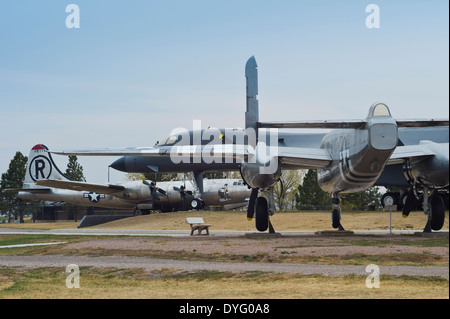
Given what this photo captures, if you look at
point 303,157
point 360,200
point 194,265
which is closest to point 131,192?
point 360,200

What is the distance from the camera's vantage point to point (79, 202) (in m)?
57.6

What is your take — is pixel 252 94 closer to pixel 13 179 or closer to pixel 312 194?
pixel 312 194

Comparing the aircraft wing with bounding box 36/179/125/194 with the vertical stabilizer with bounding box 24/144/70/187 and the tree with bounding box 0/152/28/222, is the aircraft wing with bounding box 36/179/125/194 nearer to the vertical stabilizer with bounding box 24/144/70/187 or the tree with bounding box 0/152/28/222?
the vertical stabilizer with bounding box 24/144/70/187

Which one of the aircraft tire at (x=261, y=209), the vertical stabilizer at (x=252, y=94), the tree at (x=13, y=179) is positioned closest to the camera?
the vertical stabilizer at (x=252, y=94)

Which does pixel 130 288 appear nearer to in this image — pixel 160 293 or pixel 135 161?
pixel 160 293

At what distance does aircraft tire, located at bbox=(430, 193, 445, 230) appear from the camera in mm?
21375

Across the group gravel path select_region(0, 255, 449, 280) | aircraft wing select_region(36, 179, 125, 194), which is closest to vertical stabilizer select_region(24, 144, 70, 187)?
aircraft wing select_region(36, 179, 125, 194)

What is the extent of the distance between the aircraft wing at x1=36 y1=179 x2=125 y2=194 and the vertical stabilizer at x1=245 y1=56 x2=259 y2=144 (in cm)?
3036

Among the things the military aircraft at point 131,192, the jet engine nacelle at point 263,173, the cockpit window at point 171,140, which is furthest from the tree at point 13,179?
the jet engine nacelle at point 263,173

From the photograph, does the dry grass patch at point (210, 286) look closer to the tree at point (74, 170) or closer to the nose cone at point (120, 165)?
the nose cone at point (120, 165)

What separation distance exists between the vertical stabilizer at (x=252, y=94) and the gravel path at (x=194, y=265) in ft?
26.5

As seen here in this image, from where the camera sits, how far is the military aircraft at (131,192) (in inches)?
1954

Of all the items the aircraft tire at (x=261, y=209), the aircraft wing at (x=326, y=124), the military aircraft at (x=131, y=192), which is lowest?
the military aircraft at (x=131, y=192)
